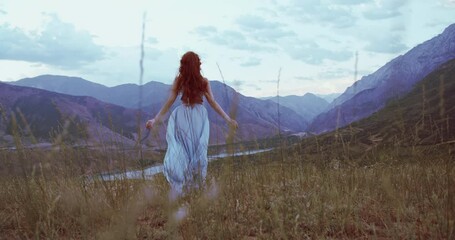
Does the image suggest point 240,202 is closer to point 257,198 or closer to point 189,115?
point 257,198

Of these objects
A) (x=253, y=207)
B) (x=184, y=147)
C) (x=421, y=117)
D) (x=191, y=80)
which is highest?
(x=191, y=80)

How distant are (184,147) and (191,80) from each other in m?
1.02

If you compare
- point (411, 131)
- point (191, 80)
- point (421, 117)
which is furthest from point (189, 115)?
point (421, 117)

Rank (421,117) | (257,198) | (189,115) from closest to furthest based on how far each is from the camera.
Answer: (421,117), (257,198), (189,115)

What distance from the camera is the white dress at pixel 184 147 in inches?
219

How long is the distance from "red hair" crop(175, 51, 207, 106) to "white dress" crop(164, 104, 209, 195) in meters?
0.14

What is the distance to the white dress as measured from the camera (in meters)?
5.55

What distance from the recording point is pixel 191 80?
6.18 meters

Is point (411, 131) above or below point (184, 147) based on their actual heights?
above

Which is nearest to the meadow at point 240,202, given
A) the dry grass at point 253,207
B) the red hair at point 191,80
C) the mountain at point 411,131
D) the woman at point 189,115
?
the dry grass at point 253,207

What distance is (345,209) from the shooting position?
12.8 feet

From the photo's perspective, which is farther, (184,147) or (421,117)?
(184,147)

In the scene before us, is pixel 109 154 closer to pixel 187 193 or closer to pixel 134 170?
pixel 134 170

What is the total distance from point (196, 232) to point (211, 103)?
3.29 metres
